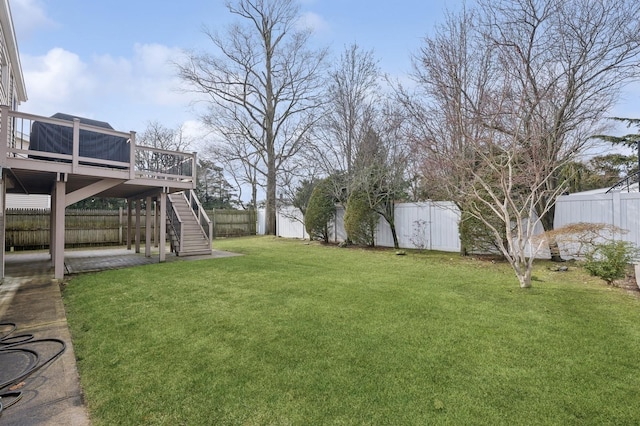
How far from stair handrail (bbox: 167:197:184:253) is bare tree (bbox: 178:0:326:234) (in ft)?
25.3

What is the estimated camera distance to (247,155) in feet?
64.4

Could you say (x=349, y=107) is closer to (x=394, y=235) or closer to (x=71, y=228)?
(x=394, y=235)

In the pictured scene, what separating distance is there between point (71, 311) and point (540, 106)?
10262 mm

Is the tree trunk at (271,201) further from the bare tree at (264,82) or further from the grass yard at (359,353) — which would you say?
the grass yard at (359,353)

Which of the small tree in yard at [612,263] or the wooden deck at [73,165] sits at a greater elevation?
the wooden deck at [73,165]

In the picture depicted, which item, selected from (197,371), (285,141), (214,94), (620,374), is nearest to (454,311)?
(620,374)

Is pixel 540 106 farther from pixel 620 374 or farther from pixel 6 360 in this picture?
pixel 6 360

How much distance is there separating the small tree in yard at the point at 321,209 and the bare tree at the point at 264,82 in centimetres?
449

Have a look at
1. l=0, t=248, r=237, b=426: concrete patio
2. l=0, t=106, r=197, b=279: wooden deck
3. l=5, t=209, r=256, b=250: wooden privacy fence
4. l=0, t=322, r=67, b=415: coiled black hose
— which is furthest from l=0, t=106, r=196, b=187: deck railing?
l=5, t=209, r=256, b=250: wooden privacy fence

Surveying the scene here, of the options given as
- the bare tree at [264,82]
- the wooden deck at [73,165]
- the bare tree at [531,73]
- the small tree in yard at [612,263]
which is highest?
the bare tree at [264,82]

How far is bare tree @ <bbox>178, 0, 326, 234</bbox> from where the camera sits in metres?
18.4

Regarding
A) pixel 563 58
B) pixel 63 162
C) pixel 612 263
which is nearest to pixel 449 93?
pixel 563 58

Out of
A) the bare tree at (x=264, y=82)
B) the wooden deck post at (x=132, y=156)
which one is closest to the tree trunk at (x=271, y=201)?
the bare tree at (x=264, y=82)

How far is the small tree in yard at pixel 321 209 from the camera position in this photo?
14.0m
